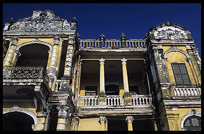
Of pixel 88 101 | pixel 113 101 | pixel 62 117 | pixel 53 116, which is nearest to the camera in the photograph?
pixel 62 117

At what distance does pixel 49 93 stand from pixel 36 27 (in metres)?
5.89

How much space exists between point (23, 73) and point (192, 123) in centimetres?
1001

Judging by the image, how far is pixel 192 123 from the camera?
9922 mm

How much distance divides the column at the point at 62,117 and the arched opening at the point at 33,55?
5524 millimetres

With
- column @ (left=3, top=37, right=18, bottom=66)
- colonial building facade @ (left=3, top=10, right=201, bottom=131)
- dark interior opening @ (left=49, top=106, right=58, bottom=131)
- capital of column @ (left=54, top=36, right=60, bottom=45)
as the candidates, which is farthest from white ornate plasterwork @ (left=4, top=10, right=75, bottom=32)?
dark interior opening @ (left=49, top=106, right=58, bottom=131)

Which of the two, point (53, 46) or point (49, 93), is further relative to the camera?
point (53, 46)

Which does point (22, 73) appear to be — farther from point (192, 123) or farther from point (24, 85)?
point (192, 123)

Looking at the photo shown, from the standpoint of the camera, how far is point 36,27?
12.7 meters

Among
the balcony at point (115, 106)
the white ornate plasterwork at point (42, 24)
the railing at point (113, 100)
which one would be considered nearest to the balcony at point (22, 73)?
the balcony at point (115, 106)

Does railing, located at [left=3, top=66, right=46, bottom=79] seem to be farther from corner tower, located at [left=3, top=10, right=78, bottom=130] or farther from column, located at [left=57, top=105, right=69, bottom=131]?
column, located at [left=57, top=105, right=69, bottom=131]

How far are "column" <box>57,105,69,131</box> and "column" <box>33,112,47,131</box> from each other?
0.74 metres

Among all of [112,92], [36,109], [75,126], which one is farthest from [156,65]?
[36,109]

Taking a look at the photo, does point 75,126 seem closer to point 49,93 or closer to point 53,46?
point 49,93

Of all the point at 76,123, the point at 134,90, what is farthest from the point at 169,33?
the point at 76,123
